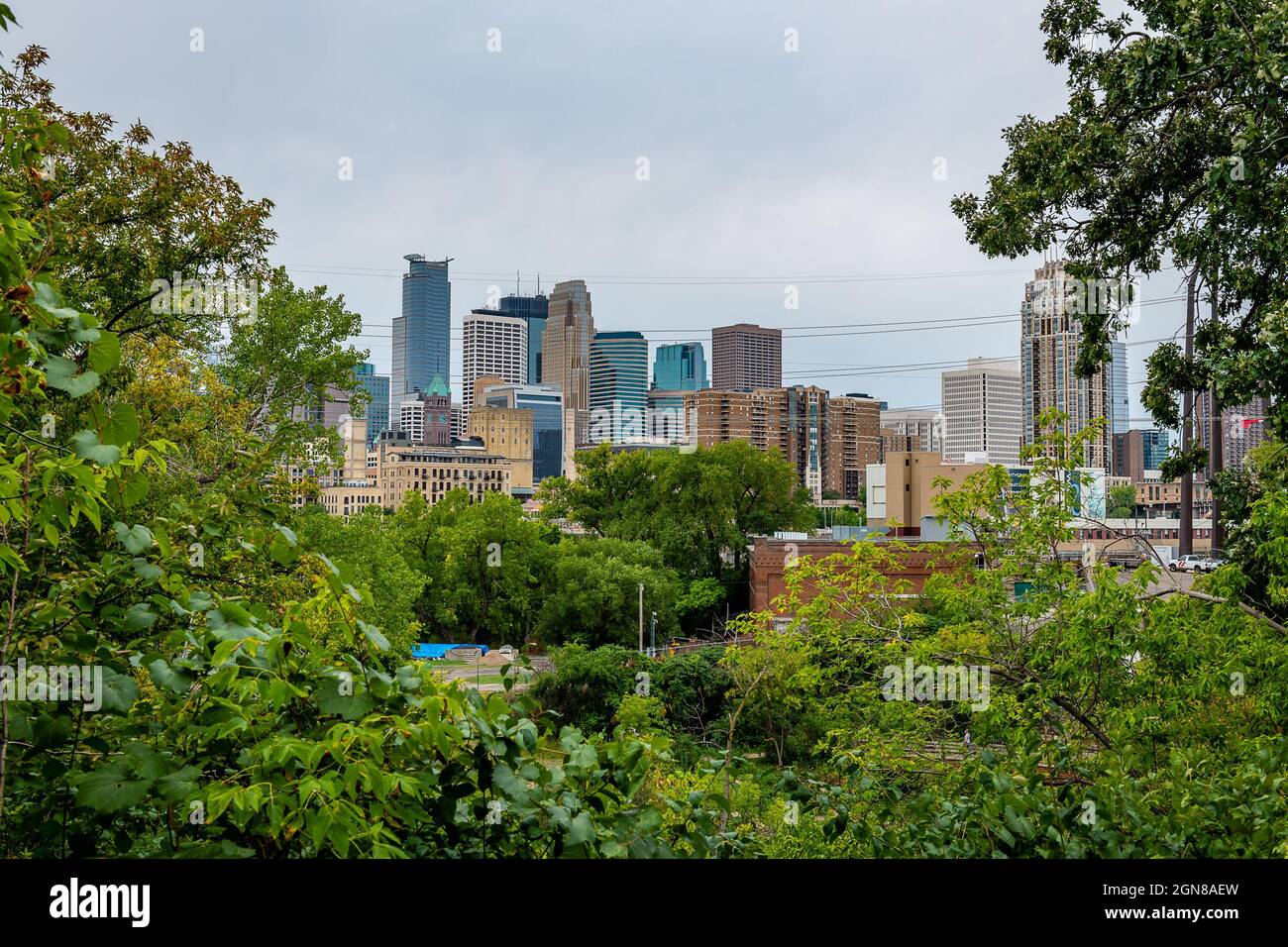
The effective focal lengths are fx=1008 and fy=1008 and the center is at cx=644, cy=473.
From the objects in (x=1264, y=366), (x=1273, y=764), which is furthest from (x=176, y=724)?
(x=1264, y=366)

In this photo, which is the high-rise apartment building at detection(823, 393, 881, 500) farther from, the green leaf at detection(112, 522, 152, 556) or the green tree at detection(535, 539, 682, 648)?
the green leaf at detection(112, 522, 152, 556)

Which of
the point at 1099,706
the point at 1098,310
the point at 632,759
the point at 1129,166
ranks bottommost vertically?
the point at 1099,706

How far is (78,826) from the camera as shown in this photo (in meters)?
2.89

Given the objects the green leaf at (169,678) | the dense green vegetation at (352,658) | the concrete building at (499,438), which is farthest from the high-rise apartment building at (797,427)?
the green leaf at (169,678)

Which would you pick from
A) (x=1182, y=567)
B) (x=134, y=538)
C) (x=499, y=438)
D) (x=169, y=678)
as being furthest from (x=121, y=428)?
(x=499, y=438)

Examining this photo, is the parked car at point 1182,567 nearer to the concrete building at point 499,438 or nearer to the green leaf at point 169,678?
the green leaf at point 169,678

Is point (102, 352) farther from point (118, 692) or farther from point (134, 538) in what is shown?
point (118, 692)

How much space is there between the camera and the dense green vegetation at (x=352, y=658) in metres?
2.65

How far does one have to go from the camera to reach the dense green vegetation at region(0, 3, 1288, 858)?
2646 mm

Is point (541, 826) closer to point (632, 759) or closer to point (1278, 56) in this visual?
point (632, 759)

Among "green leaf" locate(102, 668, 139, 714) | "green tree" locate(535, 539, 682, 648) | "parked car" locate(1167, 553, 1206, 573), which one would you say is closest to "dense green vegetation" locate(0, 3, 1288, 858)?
"green leaf" locate(102, 668, 139, 714)

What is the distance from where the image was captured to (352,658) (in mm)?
2863

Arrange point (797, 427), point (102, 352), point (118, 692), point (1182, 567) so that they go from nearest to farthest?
point (102, 352)
point (118, 692)
point (1182, 567)
point (797, 427)
